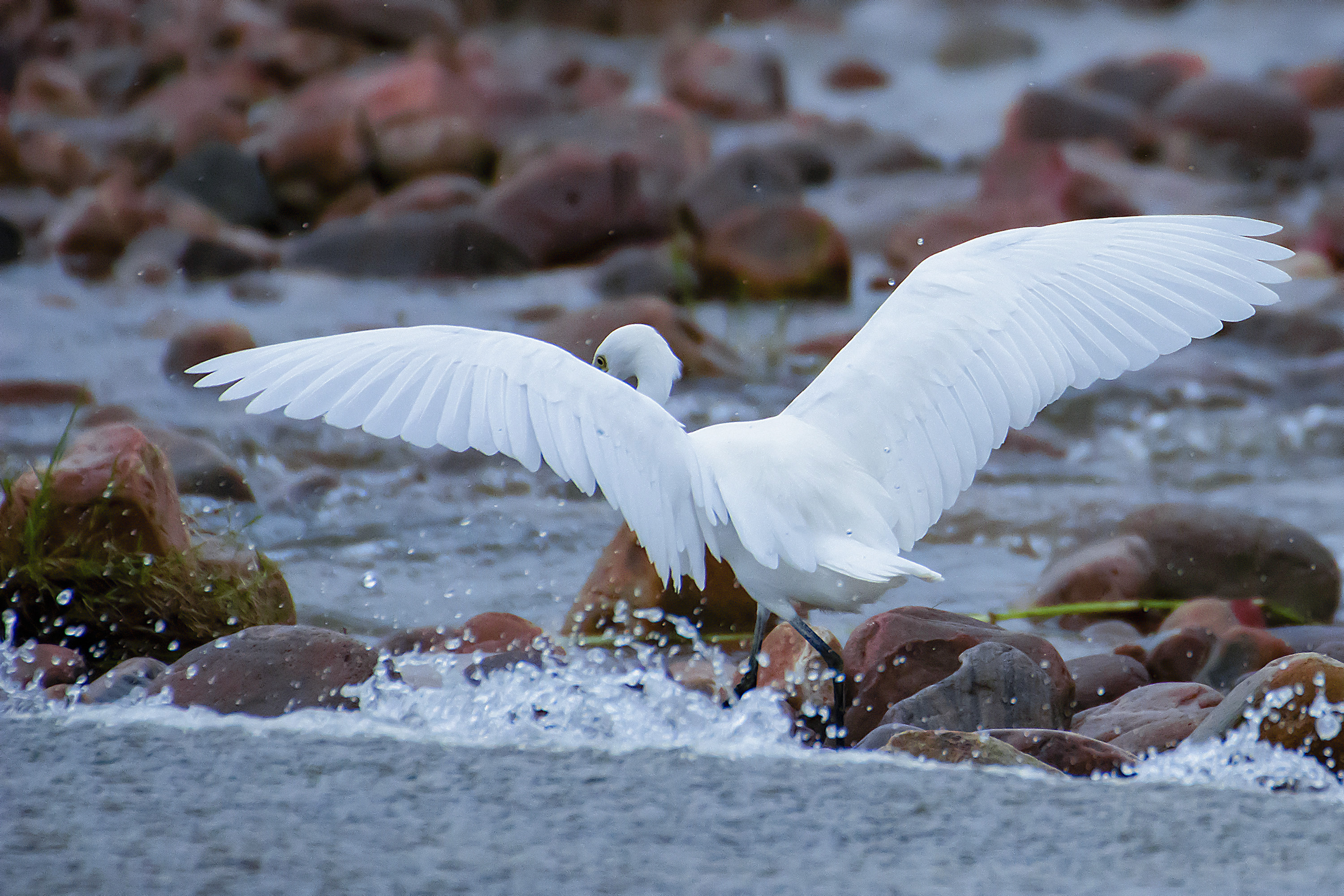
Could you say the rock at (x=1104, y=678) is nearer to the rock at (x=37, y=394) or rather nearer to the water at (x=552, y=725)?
the water at (x=552, y=725)

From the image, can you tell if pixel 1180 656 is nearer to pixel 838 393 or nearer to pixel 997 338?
pixel 997 338

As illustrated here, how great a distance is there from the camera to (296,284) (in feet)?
35.5

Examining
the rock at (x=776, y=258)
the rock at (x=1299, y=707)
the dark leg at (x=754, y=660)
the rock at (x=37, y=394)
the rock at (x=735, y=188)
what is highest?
the rock at (x=735, y=188)

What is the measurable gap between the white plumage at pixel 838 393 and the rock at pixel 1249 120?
1108 centimetres

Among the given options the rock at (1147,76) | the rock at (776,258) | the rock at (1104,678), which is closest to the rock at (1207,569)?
the rock at (1104,678)

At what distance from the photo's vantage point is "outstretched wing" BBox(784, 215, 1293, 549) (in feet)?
13.0

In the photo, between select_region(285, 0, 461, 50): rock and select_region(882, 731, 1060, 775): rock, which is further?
select_region(285, 0, 461, 50): rock

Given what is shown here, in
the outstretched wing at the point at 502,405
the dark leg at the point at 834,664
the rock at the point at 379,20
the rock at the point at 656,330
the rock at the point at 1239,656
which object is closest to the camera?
the outstretched wing at the point at 502,405

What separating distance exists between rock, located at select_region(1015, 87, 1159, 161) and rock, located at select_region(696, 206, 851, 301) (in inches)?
196

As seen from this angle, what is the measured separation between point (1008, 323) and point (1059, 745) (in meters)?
1.21

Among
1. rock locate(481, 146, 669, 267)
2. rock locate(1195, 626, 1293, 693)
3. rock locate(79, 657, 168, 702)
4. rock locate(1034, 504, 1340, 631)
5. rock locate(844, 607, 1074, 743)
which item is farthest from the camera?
rock locate(481, 146, 669, 267)

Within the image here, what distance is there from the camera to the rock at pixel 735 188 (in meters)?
11.3

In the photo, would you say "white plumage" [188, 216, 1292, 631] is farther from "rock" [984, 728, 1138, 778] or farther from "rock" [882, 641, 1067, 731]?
"rock" [984, 728, 1138, 778]

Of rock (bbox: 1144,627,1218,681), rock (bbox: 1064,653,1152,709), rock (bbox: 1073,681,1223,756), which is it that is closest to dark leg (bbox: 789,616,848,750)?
rock (bbox: 1073,681,1223,756)
